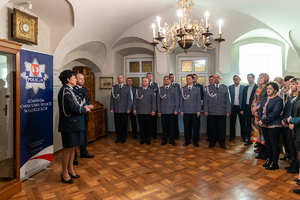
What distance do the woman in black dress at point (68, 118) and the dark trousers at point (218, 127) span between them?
2.89 meters

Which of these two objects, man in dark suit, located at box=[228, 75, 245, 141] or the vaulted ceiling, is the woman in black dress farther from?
man in dark suit, located at box=[228, 75, 245, 141]

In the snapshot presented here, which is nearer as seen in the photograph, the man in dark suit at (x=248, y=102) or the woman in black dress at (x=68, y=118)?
the woman in black dress at (x=68, y=118)

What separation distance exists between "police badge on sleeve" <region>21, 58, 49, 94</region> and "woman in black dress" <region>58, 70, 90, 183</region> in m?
0.64

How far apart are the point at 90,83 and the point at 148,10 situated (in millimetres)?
2421

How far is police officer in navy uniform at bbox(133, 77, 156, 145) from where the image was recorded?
5035mm

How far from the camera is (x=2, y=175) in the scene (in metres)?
2.61

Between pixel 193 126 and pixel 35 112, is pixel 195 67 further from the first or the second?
pixel 35 112

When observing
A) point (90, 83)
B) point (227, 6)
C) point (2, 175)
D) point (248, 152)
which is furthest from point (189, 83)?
point (2, 175)

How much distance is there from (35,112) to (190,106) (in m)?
3.00

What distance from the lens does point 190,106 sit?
15.7 feet

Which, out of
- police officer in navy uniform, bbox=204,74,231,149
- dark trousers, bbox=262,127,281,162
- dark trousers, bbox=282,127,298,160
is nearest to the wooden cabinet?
police officer in navy uniform, bbox=204,74,231,149

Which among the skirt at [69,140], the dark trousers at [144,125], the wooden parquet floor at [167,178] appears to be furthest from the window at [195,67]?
the skirt at [69,140]

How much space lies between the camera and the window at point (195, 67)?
→ 255 inches

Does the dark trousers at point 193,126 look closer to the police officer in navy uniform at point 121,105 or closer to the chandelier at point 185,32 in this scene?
the police officer in navy uniform at point 121,105
